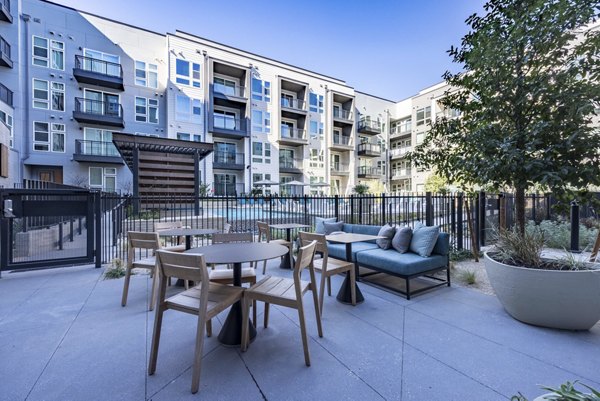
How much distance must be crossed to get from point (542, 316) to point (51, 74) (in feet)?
77.5

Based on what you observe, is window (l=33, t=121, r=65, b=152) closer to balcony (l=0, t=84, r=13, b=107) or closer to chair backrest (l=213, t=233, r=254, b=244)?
balcony (l=0, t=84, r=13, b=107)

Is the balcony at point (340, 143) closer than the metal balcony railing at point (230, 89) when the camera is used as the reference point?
No

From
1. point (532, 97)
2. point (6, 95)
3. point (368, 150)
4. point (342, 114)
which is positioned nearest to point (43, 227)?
point (532, 97)

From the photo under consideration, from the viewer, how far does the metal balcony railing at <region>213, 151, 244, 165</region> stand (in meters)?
20.6

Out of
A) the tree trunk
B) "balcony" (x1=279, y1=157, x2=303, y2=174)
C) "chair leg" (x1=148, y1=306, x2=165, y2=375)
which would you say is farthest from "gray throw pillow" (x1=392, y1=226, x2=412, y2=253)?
"balcony" (x1=279, y1=157, x2=303, y2=174)

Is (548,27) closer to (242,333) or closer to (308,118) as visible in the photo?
(242,333)

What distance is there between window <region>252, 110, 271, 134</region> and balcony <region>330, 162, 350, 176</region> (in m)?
7.98

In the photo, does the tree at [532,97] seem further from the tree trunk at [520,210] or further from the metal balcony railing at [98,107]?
the metal balcony railing at [98,107]

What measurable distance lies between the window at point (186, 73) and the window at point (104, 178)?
7661 millimetres

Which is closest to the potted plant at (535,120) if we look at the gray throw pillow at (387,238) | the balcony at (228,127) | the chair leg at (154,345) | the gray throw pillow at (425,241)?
the gray throw pillow at (425,241)

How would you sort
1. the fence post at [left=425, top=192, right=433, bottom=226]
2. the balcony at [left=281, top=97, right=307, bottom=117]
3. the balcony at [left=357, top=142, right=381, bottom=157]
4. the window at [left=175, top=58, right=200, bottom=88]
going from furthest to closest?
the balcony at [left=357, top=142, right=381, bottom=157]
the balcony at [left=281, top=97, right=307, bottom=117]
the window at [left=175, top=58, right=200, bottom=88]
the fence post at [left=425, top=192, right=433, bottom=226]

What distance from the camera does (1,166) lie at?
27.2 ft

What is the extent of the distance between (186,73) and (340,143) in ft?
49.3

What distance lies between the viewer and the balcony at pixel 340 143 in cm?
2666
